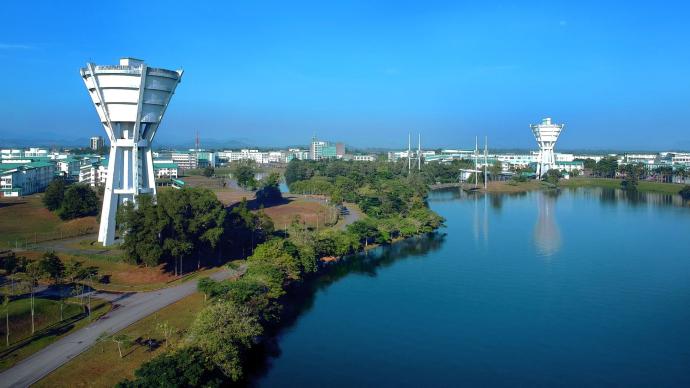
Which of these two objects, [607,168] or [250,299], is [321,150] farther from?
[250,299]

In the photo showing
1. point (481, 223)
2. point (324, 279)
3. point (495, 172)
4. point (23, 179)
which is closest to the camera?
point (324, 279)

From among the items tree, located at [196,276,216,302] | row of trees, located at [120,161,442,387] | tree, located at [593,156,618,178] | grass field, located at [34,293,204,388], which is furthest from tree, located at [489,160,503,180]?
grass field, located at [34,293,204,388]

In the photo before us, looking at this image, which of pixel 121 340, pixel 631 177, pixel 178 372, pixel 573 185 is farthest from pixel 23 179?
pixel 631 177

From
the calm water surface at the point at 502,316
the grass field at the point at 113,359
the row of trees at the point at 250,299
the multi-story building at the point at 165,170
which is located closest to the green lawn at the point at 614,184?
the calm water surface at the point at 502,316

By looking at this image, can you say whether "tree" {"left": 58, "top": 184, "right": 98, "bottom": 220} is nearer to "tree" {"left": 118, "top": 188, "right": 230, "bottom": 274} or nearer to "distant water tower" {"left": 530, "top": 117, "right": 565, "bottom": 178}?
"tree" {"left": 118, "top": 188, "right": 230, "bottom": 274}

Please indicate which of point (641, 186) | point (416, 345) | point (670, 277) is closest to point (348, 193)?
point (670, 277)

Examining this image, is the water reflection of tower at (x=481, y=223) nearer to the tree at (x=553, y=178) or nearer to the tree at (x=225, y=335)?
the tree at (x=553, y=178)
